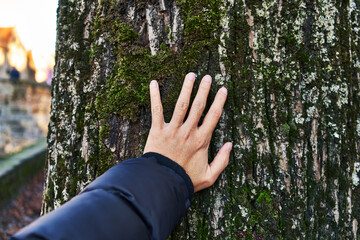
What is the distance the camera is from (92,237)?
1.05 metres

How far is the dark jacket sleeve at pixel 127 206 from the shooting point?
104 cm

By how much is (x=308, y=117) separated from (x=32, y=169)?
787 centimetres

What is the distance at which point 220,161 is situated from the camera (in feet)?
5.04

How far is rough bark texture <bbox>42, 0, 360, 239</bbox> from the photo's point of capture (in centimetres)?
156

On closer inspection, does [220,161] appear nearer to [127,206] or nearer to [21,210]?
[127,206]

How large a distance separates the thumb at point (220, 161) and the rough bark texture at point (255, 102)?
54mm

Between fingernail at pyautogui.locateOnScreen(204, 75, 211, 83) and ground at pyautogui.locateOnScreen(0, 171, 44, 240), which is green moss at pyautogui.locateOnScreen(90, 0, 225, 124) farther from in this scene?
ground at pyautogui.locateOnScreen(0, 171, 44, 240)

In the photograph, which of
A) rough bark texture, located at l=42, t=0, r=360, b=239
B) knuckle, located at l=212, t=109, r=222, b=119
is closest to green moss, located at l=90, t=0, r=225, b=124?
rough bark texture, located at l=42, t=0, r=360, b=239

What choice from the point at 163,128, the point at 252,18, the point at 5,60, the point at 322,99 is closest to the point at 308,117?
the point at 322,99

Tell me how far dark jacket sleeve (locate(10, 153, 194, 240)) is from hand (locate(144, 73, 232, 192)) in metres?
0.06

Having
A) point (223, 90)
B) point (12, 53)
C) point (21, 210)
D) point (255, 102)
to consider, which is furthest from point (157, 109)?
point (12, 53)

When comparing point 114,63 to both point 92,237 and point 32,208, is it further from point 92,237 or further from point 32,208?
point 32,208

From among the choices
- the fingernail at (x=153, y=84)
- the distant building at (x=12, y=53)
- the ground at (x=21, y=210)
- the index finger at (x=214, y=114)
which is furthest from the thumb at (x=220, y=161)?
the distant building at (x=12, y=53)

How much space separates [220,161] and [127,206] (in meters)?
0.55
